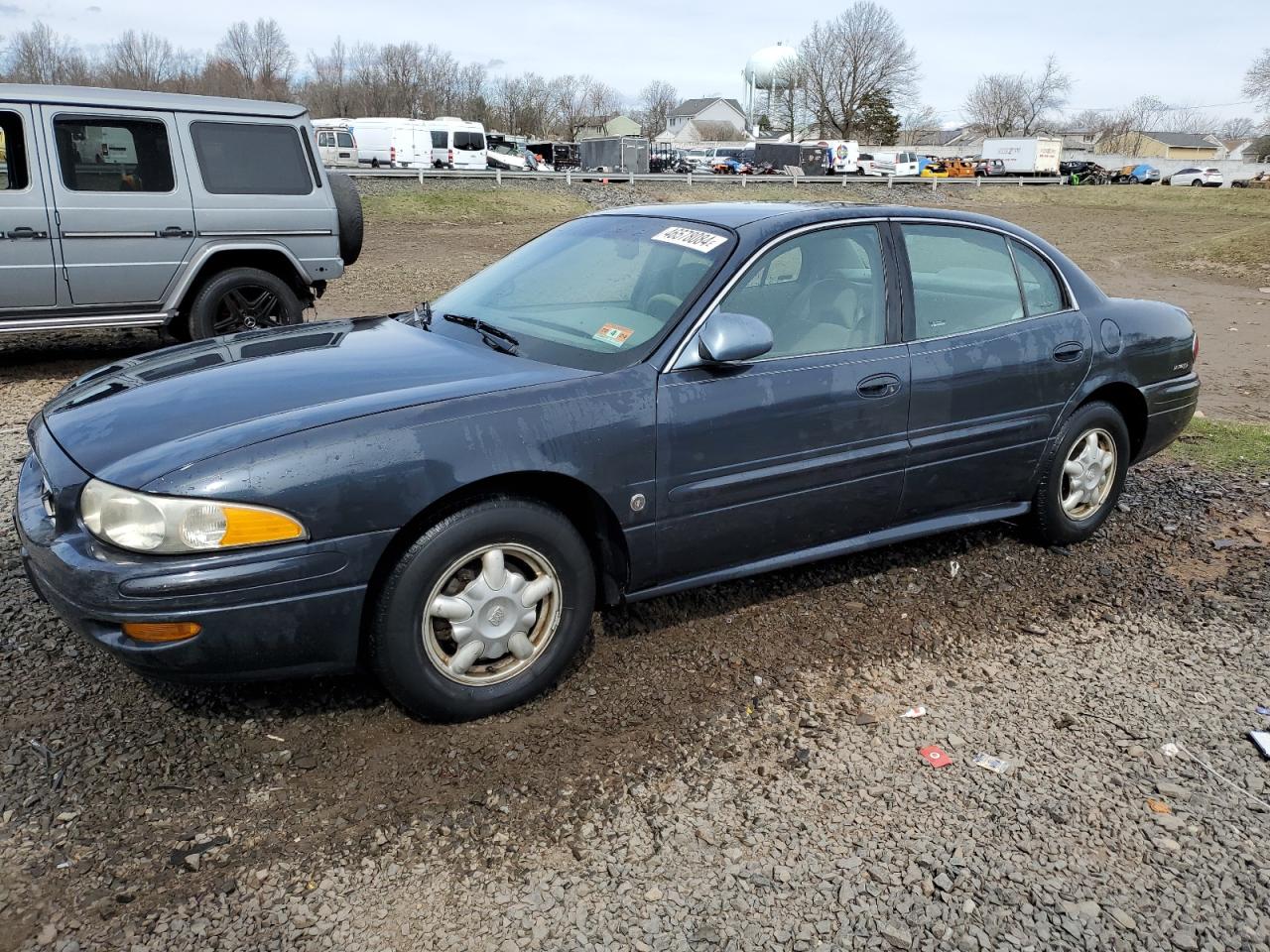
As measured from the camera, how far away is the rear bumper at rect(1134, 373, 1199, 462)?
4.95 meters

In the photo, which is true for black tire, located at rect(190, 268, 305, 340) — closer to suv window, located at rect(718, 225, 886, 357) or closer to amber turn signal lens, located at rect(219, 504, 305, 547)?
suv window, located at rect(718, 225, 886, 357)

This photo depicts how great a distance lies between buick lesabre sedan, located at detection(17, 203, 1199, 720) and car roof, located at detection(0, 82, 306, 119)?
443 centimetres

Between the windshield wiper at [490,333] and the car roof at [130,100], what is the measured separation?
15.2 ft

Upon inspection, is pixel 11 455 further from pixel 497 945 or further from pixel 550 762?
pixel 497 945

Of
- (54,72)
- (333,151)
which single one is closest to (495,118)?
(54,72)

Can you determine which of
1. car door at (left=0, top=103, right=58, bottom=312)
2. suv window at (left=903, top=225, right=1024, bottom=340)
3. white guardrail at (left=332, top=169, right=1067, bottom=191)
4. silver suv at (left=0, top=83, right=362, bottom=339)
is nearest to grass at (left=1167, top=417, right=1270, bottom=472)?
suv window at (left=903, top=225, right=1024, bottom=340)

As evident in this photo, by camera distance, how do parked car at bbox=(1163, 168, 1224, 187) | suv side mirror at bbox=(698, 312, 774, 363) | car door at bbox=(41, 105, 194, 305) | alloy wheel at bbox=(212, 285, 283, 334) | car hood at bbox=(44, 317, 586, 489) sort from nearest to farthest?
car hood at bbox=(44, 317, 586, 489)
suv side mirror at bbox=(698, 312, 774, 363)
car door at bbox=(41, 105, 194, 305)
alloy wheel at bbox=(212, 285, 283, 334)
parked car at bbox=(1163, 168, 1224, 187)

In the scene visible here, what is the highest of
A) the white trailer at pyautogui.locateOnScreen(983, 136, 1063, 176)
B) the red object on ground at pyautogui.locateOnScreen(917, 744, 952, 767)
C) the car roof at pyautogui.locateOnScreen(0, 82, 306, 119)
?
the white trailer at pyautogui.locateOnScreen(983, 136, 1063, 176)

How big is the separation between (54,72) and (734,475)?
326 feet

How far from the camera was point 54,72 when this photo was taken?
8362cm

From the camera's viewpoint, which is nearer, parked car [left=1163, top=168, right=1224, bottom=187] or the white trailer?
parked car [left=1163, top=168, right=1224, bottom=187]

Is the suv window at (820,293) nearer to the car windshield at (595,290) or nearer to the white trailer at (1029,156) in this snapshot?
the car windshield at (595,290)

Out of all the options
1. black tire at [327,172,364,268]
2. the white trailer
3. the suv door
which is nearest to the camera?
the suv door

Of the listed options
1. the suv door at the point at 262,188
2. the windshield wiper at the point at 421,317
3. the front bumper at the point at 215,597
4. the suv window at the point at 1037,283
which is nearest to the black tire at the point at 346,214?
the suv door at the point at 262,188
